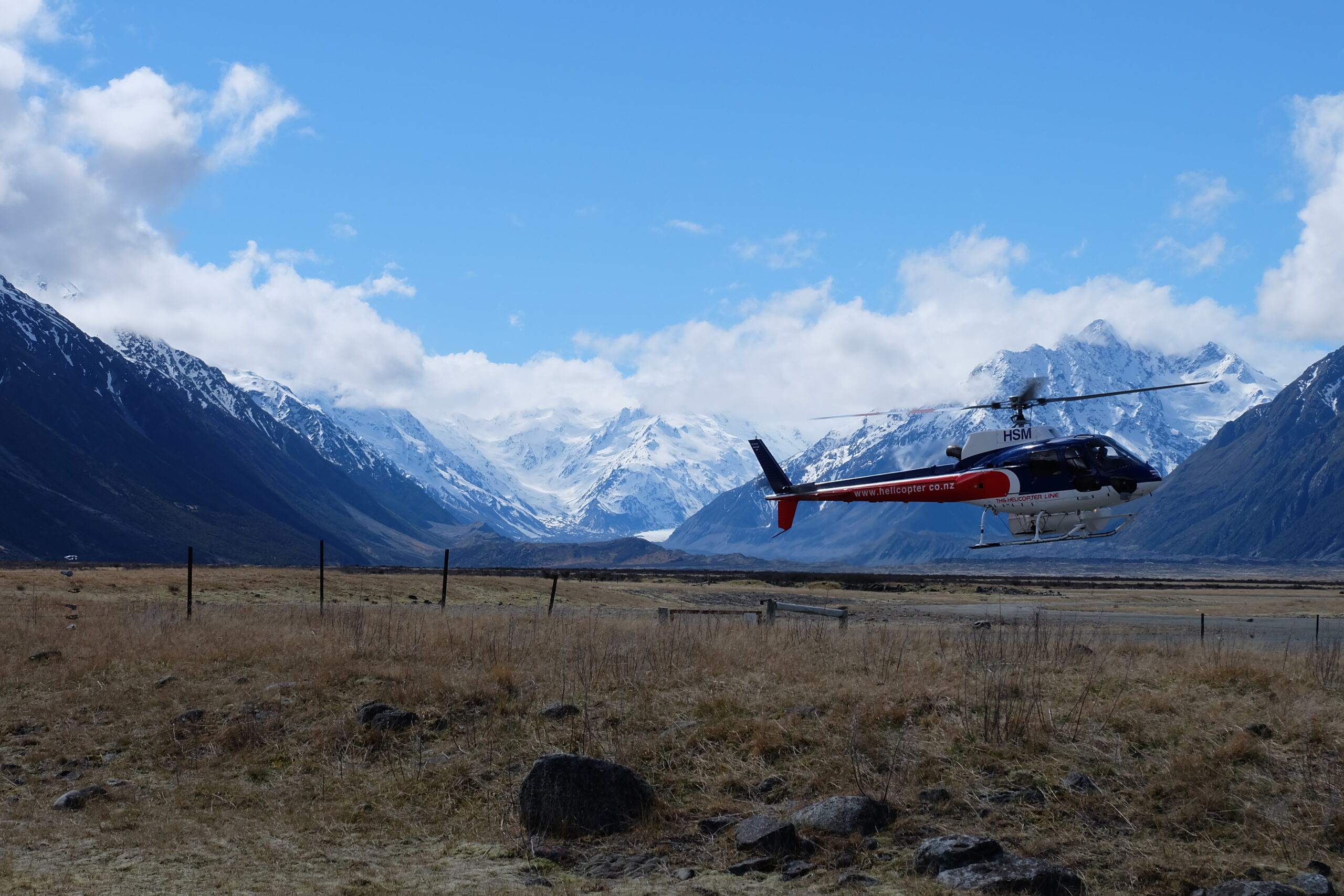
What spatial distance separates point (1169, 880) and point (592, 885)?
19.4 feet

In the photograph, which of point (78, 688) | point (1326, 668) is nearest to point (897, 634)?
point (1326, 668)

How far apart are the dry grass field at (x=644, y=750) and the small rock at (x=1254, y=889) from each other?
1.17ft

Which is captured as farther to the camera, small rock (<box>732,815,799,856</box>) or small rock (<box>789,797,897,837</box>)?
small rock (<box>789,797,897,837</box>)

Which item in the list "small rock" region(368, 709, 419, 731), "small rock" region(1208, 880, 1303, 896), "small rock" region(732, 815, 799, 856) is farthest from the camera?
"small rock" region(368, 709, 419, 731)

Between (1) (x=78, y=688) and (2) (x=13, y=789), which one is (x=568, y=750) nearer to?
(2) (x=13, y=789)

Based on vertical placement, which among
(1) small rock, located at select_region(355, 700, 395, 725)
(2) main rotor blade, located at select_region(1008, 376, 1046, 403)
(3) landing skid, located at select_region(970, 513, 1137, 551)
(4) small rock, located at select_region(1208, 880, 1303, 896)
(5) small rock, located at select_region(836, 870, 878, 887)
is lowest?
(5) small rock, located at select_region(836, 870, 878, 887)

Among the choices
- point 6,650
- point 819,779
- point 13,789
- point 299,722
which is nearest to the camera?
point 819,779

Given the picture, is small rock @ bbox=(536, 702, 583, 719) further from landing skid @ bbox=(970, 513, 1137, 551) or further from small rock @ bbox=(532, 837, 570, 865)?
landing skid @ bbox=(970, 513, 1137, 551)

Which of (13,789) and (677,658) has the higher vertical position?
(677,658)

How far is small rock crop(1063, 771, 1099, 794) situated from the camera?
13.4 meters

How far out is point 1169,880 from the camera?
11.5m

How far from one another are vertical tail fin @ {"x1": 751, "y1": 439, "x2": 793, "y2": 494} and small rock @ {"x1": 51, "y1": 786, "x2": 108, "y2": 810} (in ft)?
96.3

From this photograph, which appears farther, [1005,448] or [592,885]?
[1005,448]

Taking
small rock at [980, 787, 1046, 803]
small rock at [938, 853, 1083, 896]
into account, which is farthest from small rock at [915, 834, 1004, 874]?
small rock at [980, 787, 1046, 803]
